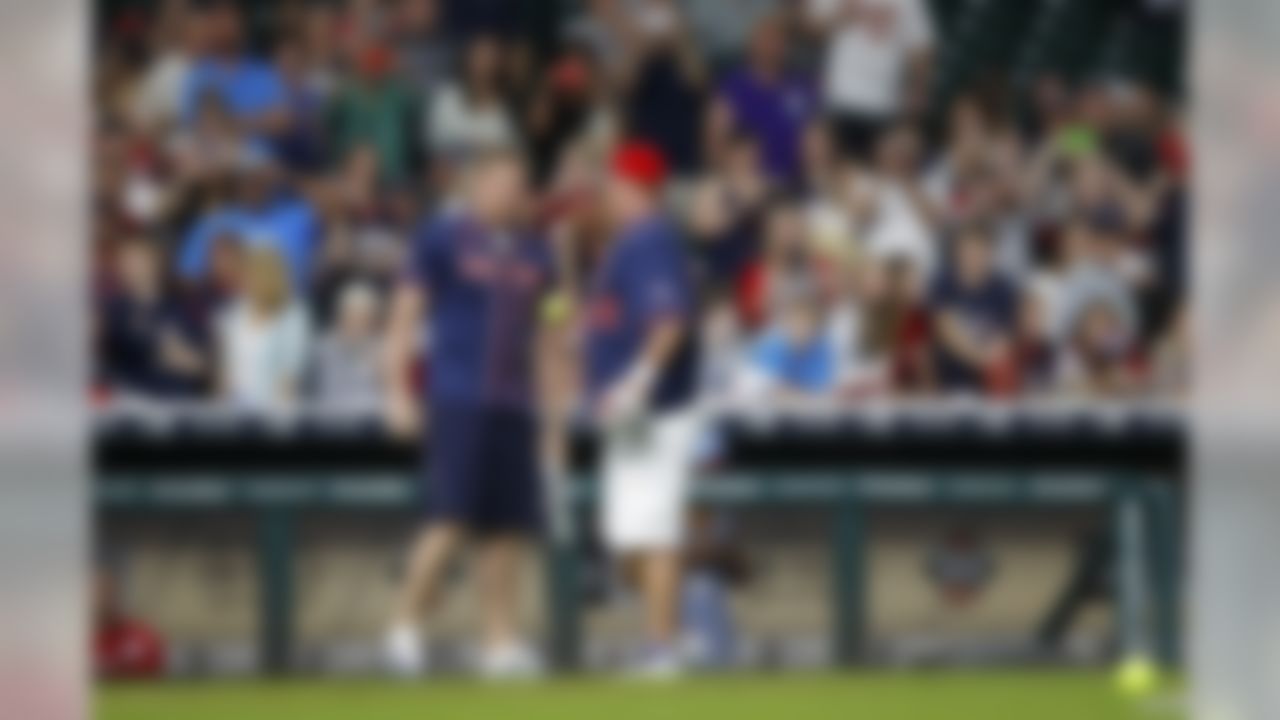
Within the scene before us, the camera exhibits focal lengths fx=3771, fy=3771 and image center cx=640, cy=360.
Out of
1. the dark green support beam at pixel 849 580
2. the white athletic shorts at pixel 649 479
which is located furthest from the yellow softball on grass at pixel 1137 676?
the white athletic shorts at pixel 649 479

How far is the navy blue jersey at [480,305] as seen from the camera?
13266 millimetres

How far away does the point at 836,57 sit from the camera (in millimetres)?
17828

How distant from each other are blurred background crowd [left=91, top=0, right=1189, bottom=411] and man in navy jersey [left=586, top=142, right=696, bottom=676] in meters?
1.59

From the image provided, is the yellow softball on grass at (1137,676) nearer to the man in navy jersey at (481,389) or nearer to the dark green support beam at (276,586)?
the man in navy jersey at (481,389)

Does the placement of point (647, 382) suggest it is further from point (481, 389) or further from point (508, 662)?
point (508, 662)

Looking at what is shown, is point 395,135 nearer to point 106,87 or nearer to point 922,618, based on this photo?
point 106,87

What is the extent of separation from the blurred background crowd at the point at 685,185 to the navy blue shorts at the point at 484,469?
170 centimetres

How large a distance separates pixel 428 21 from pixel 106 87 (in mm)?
1568

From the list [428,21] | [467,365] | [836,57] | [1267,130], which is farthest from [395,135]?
[1267,130]

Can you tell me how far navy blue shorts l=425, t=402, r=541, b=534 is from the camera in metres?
13.6

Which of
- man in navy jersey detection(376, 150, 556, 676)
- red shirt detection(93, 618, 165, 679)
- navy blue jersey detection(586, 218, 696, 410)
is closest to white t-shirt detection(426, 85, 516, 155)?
red shirt detection(93, 618, 165, 679)

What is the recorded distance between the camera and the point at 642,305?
13.5 metres

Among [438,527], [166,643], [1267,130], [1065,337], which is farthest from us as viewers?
[1065,337]

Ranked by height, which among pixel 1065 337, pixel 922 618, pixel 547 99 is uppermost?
pixel 547 99
